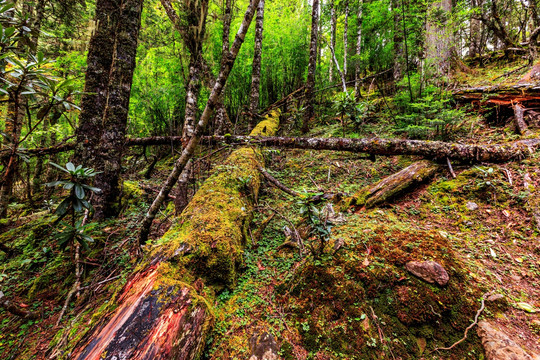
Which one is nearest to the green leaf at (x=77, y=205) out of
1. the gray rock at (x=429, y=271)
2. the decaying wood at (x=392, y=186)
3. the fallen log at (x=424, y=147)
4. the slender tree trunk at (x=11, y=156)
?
the slender tree trunk at (x=11, y=156)

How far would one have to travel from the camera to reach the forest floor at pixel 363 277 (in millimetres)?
1705

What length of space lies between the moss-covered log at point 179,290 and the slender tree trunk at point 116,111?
6.02 feet

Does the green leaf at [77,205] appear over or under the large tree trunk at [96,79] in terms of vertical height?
under

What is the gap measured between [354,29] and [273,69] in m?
6.37

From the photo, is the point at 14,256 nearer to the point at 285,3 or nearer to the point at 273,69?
the point at 273,69

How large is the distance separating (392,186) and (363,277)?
2177 mm

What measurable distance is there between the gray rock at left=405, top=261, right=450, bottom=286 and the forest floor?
2.6 inches

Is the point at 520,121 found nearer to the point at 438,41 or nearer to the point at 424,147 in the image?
the point at 424,147

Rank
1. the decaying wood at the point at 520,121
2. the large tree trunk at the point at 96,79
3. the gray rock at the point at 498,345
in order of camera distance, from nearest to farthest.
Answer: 1. the gray rock at the point at 498,345
2. the large tree trunk at the point at 96,79
3. the decaying wood at the point at 520,121

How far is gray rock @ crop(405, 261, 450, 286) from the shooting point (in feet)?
6.15

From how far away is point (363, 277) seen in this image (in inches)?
80.6

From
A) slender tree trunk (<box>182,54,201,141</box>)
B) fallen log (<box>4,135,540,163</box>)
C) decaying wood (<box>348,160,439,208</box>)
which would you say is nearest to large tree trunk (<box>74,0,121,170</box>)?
slender tree trunk (<box>182,54,201,141</box>)

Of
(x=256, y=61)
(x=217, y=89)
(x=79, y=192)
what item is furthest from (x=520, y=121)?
(x=79, y=192)

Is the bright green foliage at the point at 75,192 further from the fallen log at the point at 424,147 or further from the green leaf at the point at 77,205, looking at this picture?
the fallen log at the point at 424,147
